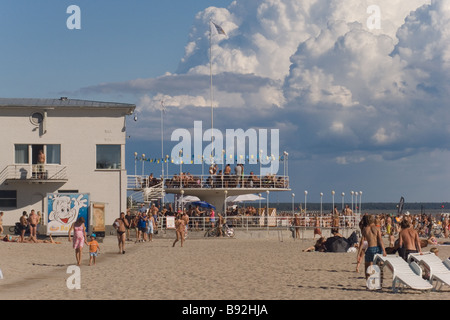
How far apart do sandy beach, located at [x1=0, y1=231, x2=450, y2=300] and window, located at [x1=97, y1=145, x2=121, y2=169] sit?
9891 mm

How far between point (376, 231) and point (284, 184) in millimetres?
29845

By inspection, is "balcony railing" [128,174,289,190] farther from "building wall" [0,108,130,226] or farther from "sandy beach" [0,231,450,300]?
"sandy beach" [0,231,450,300]

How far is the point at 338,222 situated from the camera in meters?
42.3

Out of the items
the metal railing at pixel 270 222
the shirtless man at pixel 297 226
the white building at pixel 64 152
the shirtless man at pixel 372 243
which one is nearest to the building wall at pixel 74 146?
the white building at pixel 64 152

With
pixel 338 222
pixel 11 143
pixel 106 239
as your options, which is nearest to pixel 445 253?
pixel 338 222

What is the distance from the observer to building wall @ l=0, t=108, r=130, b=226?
128 feet

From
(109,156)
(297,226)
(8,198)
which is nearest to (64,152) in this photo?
(109,156)

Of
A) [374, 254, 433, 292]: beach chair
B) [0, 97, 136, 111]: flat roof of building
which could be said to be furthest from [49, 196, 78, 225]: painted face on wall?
[374, 254, 433, 292]: beach chair

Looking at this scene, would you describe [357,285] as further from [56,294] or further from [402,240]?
[56,294]

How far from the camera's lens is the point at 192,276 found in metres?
19.2

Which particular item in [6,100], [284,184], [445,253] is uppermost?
[6,100]

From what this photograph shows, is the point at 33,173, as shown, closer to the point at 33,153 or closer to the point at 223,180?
the point at 33,153

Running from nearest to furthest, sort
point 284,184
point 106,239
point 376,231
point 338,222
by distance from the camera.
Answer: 1. point 376,231
2. point 106,239
3. point 338,222
4. point 284,184
